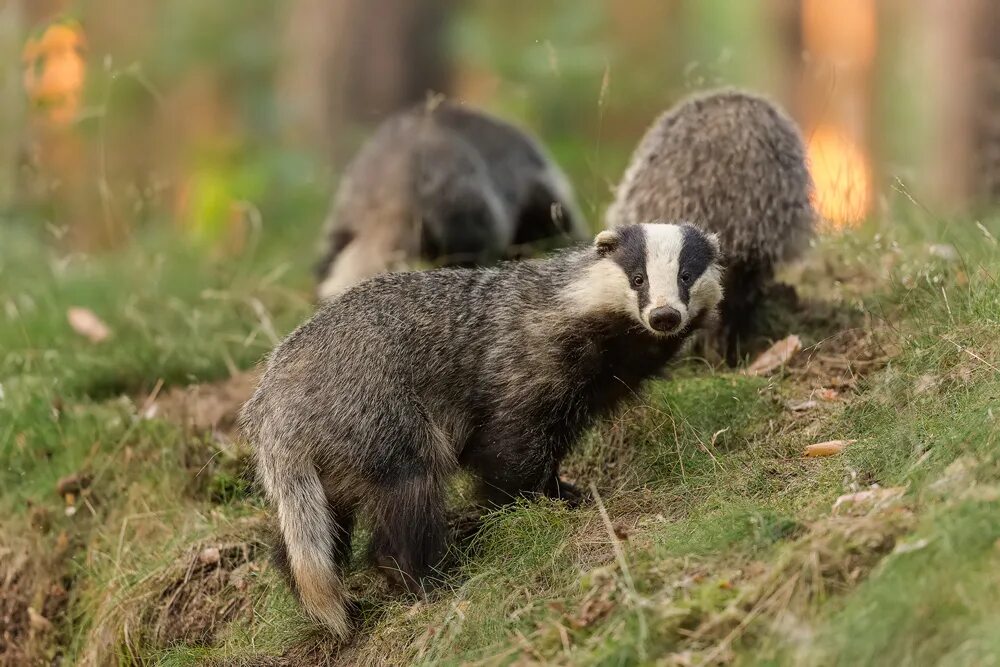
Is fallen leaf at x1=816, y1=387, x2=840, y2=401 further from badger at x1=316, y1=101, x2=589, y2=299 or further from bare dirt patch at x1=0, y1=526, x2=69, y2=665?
bare dirt patch at x1=0, y1=526, x2=69, y2=665

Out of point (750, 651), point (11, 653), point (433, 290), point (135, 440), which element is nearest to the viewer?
point (750, 651)

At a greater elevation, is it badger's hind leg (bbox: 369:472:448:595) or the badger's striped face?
the badger's striped face

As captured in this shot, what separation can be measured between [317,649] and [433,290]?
3.96 ft

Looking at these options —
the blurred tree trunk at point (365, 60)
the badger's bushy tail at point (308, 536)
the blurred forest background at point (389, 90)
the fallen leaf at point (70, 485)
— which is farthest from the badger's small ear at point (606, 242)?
the blurred tree trunk at point (365, 60)

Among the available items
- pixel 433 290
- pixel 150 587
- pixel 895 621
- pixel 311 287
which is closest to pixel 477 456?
pixel 433 290

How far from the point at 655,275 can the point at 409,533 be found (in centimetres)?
107

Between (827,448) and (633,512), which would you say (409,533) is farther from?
(827,448)

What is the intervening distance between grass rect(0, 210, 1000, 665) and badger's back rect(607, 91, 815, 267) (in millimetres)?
314

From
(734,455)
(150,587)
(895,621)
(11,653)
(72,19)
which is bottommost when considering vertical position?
(11,653)

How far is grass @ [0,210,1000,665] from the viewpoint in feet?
9.50

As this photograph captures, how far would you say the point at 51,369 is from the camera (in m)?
5.92

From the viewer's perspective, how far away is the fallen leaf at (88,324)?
20.5ft

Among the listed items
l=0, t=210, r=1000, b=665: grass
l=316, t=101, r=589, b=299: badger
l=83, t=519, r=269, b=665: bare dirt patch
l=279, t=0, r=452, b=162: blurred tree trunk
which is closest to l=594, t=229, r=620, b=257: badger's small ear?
l=0, t=210, r=1000, b=665: grass

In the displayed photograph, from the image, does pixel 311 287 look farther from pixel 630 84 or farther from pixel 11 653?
pixel 630 84
